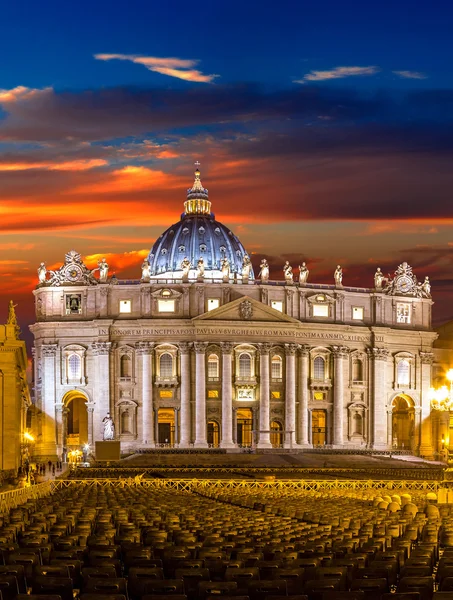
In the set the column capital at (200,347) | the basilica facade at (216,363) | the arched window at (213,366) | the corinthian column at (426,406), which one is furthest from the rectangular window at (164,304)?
the corinthian column at (426,406)

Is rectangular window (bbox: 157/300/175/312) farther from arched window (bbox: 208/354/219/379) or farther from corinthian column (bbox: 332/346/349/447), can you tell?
corinthian column (bbox: 332/346/349/447)

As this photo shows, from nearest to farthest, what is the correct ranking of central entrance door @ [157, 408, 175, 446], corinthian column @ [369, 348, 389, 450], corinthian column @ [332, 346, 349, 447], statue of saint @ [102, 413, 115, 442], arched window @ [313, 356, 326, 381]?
statue of saint @ [102, 413, 115, 442] → central entrance door @ [157, 408, 175, 446] → corinthian column @ [332, 346, 349, 447] → arched window @ [313, 356, 326, 381] → corinthian column @ [369, 348, 389, 450]

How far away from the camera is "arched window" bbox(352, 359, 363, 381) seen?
14175cm

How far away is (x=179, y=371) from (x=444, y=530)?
347ft

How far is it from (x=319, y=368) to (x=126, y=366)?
22677mm

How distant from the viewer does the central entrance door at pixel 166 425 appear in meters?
135

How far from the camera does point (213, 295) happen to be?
13712 centimetres

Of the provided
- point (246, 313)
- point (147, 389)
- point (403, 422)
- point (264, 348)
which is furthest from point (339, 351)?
point (147, 389)

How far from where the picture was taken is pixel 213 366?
135250 mm

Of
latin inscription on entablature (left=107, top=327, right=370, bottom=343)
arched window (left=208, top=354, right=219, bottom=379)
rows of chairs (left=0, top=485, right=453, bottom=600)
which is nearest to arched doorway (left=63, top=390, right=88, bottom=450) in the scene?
latin inscription on entablature (left=107, top=327, right=370, bottom=343)

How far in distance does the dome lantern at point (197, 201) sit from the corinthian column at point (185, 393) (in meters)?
49.2

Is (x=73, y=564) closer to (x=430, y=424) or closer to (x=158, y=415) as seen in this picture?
(x=158, y=415)

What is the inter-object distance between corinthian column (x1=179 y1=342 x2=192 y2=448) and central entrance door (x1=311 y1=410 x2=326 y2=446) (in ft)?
51.6

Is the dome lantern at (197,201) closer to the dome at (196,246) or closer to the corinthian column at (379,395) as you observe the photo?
the dome at (196,246)
